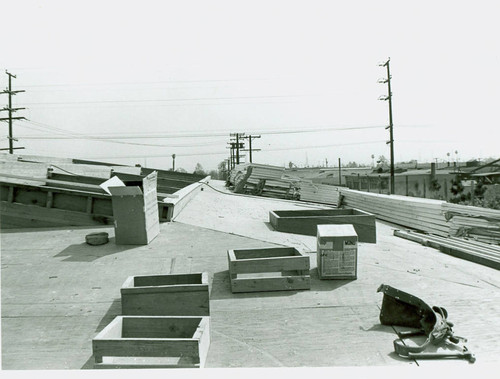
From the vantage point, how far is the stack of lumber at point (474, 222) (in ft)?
40.7

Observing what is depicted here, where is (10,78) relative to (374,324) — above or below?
above

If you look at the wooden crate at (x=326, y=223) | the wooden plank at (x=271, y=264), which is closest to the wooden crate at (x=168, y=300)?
the wooden plank at (x=271, y=264)

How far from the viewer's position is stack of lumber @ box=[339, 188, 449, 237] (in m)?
14.6

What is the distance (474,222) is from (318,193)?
13.1m

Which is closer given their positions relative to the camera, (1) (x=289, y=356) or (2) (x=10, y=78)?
(1) (x=289, y=356)

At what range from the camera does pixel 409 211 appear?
16.9 m

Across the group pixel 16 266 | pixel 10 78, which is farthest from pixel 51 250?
pixel 10 78

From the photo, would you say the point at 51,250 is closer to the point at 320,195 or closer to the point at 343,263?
the point at 343,263

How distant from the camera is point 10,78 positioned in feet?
140

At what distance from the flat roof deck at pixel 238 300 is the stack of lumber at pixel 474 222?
107 inches

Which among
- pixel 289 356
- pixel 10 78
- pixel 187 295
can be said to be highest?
pixel 10 78

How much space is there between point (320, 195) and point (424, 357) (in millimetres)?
21434

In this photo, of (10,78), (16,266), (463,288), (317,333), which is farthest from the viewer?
(10,78)

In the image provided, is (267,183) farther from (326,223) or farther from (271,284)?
(271,284)
